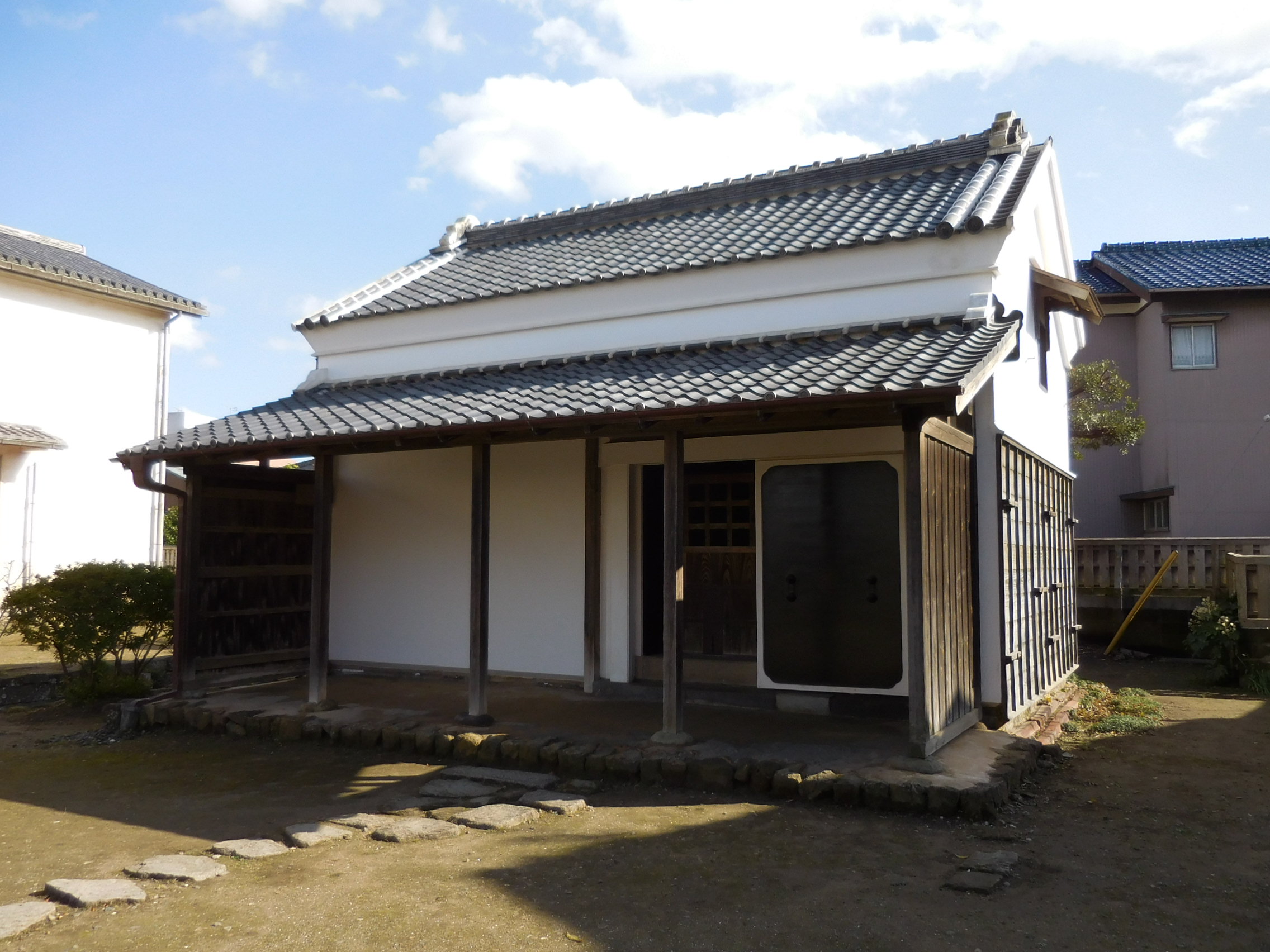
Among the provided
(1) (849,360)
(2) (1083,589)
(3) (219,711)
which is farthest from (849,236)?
(2) (1083,589)

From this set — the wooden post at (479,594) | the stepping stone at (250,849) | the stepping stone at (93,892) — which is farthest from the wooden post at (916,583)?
the stepping stone at (93,892)

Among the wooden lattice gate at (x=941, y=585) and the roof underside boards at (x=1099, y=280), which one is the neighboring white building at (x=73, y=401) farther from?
the roof underside boards at (x=1099, y=280)

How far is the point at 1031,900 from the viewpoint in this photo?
475cm

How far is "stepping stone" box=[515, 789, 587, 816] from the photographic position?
638cm

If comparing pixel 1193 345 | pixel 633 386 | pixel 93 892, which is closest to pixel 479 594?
pixel 633 386

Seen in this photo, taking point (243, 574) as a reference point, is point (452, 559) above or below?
above

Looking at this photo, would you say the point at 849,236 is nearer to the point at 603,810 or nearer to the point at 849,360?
the point at 849,360

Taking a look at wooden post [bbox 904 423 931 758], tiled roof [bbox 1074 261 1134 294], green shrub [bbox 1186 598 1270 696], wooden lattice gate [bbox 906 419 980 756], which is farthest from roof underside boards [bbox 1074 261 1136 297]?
wooden post [bbox 904 423 931 758]

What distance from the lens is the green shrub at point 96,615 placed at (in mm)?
10094

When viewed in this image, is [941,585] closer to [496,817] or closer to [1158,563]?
[496,817]

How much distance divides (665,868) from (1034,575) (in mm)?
5972

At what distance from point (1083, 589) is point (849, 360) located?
10.2 metres

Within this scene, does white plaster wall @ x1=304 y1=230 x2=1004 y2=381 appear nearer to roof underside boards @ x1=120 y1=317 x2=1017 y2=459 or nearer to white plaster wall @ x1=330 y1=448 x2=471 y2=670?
roof underside boards @ x1=120 y1=317 x2=1017 y2=459

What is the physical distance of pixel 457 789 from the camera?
6.91 m
